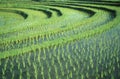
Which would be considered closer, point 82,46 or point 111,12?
point 82,46

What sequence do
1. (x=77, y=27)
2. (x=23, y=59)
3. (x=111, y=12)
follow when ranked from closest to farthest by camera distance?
(x=23, y=59) < (x=77, y=27) < (x=111, y=12)

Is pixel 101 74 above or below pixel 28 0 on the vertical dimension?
above

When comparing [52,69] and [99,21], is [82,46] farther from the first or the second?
[99,21]

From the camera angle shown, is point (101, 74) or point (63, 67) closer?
point (101, 74)

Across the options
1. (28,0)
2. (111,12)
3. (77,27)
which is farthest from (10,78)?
(28,0)

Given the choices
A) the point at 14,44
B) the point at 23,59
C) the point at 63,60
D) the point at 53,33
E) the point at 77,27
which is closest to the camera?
the point at 63,60

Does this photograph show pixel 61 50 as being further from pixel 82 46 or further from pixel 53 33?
pixel 53 33

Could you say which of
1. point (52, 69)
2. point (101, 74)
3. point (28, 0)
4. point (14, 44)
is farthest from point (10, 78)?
point (28, 0)

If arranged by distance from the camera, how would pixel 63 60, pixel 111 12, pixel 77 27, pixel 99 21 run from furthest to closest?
pixel 111 12 → pixel 99 21 → pixel 77 27 → pixel 63 60

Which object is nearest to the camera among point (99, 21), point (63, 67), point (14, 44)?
point (63, 67)
